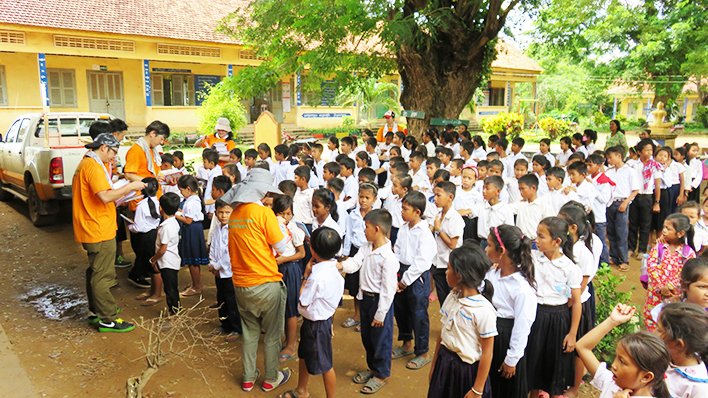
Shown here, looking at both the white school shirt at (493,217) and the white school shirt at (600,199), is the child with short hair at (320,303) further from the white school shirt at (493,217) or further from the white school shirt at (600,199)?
the white school shirt at (600,199)

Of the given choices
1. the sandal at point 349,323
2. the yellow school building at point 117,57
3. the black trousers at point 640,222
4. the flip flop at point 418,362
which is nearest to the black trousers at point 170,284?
the sandal at point 349,323

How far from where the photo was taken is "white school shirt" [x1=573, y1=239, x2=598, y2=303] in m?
3.26

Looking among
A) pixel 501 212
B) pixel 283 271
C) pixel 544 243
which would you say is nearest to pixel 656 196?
pixel 501 212

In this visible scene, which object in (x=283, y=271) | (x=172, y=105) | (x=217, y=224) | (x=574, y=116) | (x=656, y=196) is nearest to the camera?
(x=283, y=271)

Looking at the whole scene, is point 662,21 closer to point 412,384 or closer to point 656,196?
point 656,196

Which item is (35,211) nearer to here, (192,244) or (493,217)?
(192,244)

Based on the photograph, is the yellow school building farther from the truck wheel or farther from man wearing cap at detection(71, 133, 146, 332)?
man wearing cap at detection(71, 133, 146, 332)

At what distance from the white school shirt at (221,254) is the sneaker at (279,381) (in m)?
0.97

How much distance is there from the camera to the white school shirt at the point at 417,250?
3607mm

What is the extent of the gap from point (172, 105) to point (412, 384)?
17.6 m

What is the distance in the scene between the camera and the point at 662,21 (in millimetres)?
17766

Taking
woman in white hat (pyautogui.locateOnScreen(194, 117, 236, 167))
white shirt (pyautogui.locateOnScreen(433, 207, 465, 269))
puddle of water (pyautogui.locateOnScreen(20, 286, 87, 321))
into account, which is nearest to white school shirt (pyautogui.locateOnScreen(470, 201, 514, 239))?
white shirt (pyautogui.locateOnScreen(433, 207, 465, 269))

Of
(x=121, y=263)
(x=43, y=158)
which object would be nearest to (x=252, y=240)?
(x=121, y=263)

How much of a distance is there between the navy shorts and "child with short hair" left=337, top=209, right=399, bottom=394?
1.31ft
